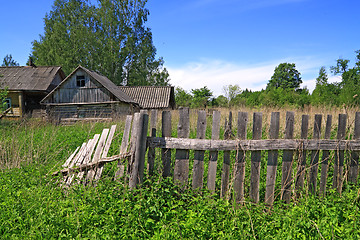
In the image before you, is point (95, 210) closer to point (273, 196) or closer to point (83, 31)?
point (273, 196)

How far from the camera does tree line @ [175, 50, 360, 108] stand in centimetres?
2313

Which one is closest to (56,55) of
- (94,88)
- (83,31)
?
(83,31)

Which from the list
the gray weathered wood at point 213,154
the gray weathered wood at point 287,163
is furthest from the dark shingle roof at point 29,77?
the gray weathered wood at point 287,163

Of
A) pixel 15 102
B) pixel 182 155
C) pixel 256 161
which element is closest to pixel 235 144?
pixel 256 161

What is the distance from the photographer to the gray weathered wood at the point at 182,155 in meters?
3.66

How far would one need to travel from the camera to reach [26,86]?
23.3 metres

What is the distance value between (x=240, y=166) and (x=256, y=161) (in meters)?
0.25

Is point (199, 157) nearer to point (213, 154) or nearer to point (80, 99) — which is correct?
point (213, 154)

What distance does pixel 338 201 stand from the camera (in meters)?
3.55

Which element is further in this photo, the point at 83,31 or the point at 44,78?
the point at 83,31

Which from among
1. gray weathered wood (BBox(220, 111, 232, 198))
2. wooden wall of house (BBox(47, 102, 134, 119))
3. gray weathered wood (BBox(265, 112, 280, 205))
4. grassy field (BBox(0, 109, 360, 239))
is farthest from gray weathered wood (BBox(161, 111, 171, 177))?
wooden wall of house (BBox(47, 102, 134, 119))

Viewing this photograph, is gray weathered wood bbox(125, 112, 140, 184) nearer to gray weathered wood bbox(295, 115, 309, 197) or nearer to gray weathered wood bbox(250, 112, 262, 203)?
gray weathered wood bbox(250, 112, 262, 203)

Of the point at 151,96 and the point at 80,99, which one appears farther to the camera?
the point at 151,96

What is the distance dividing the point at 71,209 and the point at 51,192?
830 millimetres
